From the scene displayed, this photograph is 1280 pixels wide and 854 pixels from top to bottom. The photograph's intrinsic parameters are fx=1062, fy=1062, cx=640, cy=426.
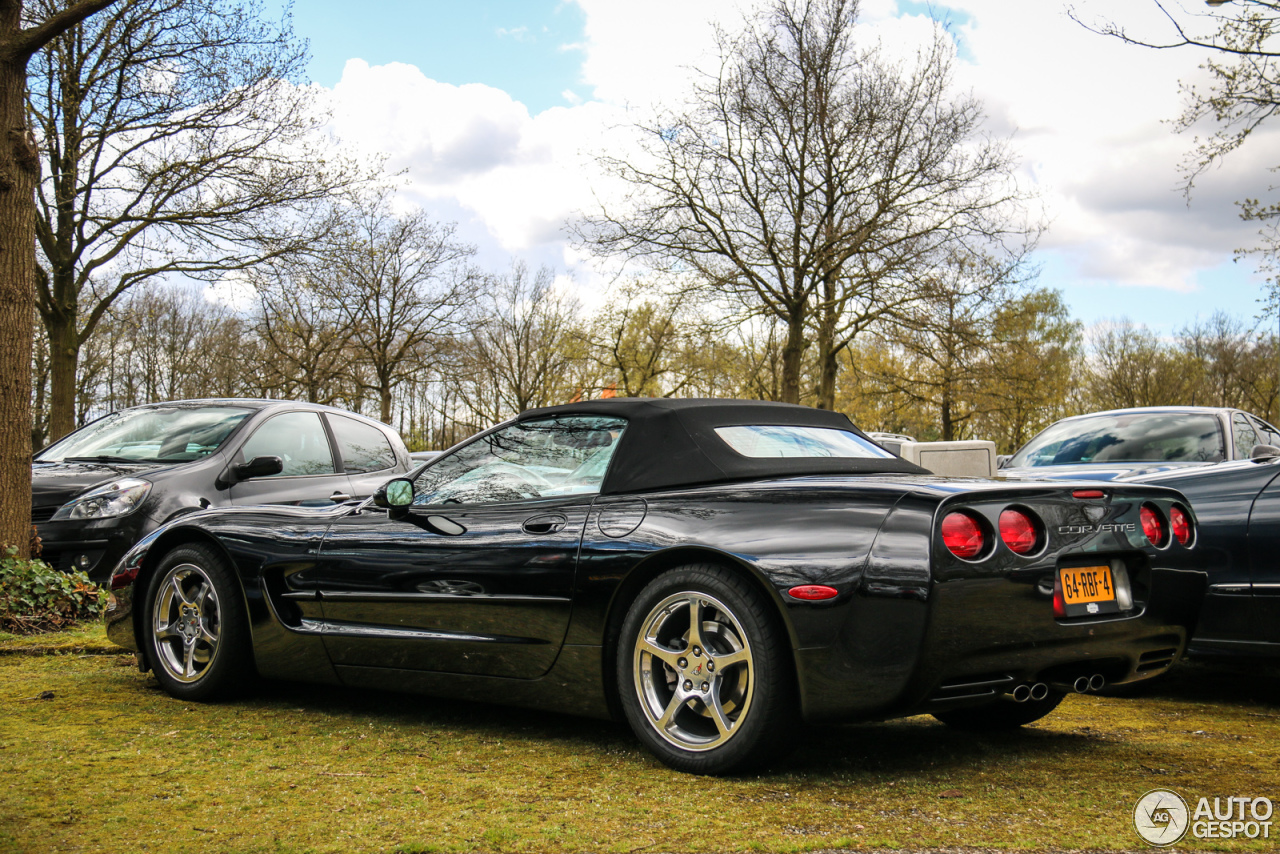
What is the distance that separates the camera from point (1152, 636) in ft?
11.8

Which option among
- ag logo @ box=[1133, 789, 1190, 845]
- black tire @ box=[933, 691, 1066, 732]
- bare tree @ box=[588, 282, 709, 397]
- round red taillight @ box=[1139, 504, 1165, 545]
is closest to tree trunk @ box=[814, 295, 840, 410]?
bare tree @ box=[588, 282, 709, 397]

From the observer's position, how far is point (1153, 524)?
3701 millimetres

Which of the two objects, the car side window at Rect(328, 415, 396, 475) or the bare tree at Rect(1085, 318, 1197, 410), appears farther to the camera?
the bare tree at Rect(1085, 318, 1197, 410)

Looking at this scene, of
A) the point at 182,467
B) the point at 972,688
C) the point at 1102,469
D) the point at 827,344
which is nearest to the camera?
the point at 972,688

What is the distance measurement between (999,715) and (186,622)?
11.8 ft

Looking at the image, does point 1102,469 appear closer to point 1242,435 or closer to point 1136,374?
point 1242,435

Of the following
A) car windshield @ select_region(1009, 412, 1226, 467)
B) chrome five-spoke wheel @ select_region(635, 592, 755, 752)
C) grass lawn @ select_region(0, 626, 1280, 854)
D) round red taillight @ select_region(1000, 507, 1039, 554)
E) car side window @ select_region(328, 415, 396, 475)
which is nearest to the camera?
grass lawn @ select_region(0, 626, 1280, 854)

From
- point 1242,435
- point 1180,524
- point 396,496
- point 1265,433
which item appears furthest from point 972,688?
point 1265,433

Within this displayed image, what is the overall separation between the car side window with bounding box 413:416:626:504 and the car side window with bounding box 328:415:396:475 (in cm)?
426

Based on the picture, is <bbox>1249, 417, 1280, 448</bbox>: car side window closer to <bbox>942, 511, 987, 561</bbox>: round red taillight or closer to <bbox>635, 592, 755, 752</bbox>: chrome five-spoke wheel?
<bbox>942, 511, 987, 561</bbox>: round red taillight

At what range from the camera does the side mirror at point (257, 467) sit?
25.2ft

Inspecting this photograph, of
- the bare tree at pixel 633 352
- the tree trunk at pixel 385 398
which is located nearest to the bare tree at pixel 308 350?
the tree trunk at pixel 385 398

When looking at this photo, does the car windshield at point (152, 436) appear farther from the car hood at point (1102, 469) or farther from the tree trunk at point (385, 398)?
the tree trunk at point (385, 398)

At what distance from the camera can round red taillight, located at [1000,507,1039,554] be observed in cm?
322
